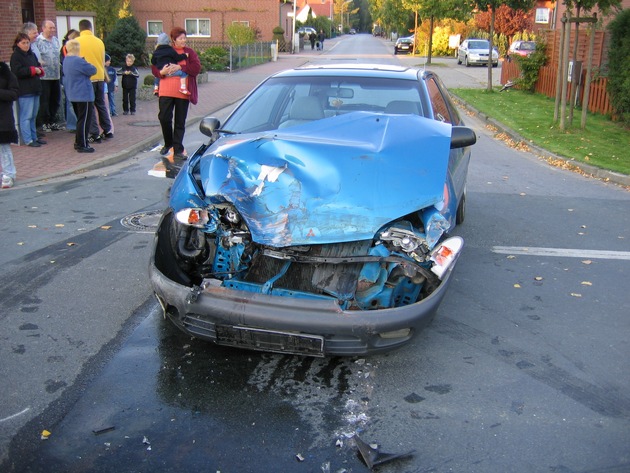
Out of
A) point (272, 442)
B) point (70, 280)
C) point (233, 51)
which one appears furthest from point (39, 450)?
point (233, 51)

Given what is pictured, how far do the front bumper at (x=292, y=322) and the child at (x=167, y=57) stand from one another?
254 inches

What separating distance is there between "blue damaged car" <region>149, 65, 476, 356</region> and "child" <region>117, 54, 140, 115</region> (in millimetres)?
Answer: 11850

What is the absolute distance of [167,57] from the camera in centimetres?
960

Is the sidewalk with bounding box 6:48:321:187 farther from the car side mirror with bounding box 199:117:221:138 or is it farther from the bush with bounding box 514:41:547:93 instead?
the bush with bounding box 514:41:547:93

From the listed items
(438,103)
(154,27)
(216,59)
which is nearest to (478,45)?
(216,59)

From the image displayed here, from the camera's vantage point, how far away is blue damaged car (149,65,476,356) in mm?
3676

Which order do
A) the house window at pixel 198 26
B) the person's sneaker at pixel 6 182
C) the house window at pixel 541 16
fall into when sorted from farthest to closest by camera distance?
1. the house window at pixel 198 26
2. the house window at pixel 541 16
3. the person's sneaker at pixel 6 182

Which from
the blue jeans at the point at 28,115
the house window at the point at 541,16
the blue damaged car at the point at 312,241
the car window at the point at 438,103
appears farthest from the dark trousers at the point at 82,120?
the house window at the point at 541,16

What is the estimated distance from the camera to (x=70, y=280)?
5.48 meters

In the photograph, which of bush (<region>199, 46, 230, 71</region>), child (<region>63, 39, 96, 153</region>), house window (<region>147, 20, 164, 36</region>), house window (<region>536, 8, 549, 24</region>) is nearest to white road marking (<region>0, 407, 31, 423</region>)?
child (<region>63, 39, 96, 153</region>)

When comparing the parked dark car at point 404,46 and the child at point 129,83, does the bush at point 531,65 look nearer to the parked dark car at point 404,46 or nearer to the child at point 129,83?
the child at point 129,83

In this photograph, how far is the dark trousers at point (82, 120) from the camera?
10789 millimetres

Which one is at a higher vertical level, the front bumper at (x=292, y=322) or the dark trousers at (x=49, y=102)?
the dark trousers at (x=49, y=102)

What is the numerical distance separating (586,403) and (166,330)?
2723 millimetres
